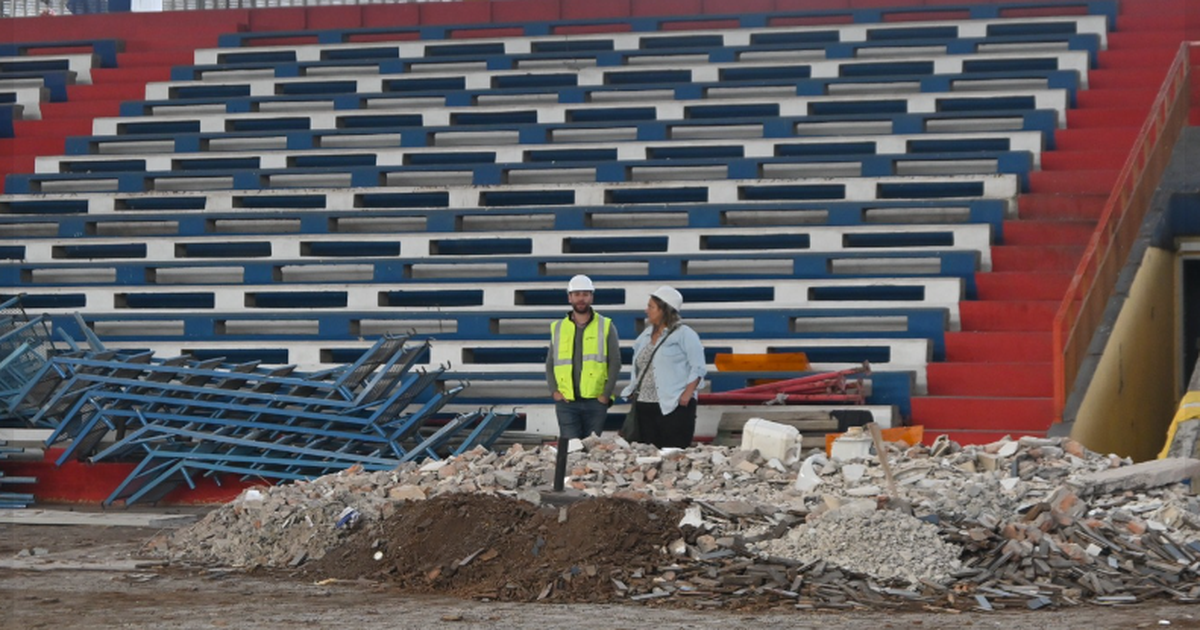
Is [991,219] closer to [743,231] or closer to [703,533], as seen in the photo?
[743,231]

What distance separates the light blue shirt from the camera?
1159 cm

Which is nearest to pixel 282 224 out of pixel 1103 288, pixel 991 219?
pixel 991 219

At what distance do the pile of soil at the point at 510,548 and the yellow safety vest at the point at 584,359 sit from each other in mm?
2493

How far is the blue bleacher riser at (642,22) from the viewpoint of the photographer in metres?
18.7

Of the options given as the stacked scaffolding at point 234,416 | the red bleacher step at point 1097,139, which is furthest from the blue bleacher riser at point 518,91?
the stacked scaffolding at point 234,416

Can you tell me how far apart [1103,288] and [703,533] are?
18.4ft

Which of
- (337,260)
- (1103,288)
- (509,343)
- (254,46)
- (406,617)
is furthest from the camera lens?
(254,46)

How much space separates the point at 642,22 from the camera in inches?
778

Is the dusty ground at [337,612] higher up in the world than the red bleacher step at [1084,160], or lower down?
lower down

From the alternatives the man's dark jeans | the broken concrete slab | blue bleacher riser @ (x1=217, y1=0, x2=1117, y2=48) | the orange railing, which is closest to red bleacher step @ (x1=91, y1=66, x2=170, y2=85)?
blue bleacher riser @ (x1=217, y1=0, x2=1117, y2=48)

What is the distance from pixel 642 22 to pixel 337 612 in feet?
41.8

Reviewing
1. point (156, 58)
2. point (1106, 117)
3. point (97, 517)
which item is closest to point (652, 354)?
point (97, 517)

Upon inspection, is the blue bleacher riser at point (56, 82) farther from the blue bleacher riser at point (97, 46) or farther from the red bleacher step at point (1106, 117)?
the red bleacher step at point (1106, 117)

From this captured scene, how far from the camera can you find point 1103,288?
13.2 metres
